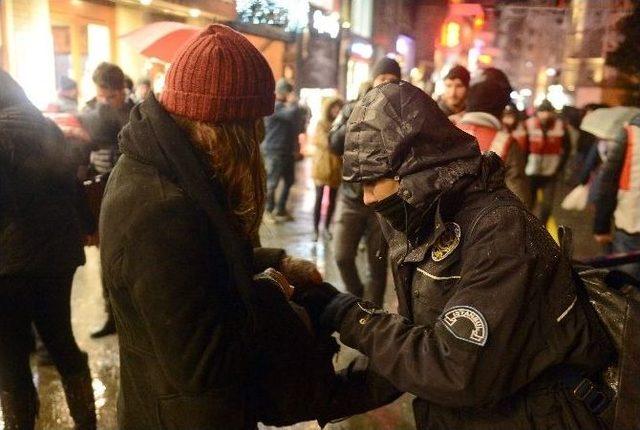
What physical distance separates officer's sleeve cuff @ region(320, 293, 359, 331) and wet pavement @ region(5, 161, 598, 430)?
1056 millimetres

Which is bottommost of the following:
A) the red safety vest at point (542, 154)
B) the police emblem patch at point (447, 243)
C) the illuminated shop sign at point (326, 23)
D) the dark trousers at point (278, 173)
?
the dark trousers at point (278, 173)

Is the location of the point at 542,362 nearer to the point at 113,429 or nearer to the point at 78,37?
the point at 113,429

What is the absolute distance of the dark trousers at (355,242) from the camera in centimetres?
493

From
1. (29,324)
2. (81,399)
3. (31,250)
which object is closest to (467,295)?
(31,250)

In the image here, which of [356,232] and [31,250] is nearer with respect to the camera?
[31,250]

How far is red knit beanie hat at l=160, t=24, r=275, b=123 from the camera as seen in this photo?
1.68 metres

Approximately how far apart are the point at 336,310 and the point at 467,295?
52cm

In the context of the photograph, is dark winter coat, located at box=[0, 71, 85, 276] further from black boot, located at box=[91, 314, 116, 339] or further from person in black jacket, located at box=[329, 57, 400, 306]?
person in black jacket, located at box=[329, 57, 400, 306]

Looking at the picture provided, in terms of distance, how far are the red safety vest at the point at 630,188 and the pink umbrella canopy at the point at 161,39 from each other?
5.17m

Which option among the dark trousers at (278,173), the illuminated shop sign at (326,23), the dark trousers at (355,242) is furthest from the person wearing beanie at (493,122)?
the illuminated shop sign at (326,23)

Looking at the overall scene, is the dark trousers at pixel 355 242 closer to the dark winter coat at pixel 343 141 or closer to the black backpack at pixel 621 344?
the dark winter coat at pixel 343 141

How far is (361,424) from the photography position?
3752 mm

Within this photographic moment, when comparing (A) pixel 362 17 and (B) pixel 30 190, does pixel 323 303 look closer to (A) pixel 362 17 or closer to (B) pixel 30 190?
(B) pixel 30 190

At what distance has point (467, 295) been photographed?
153cm
